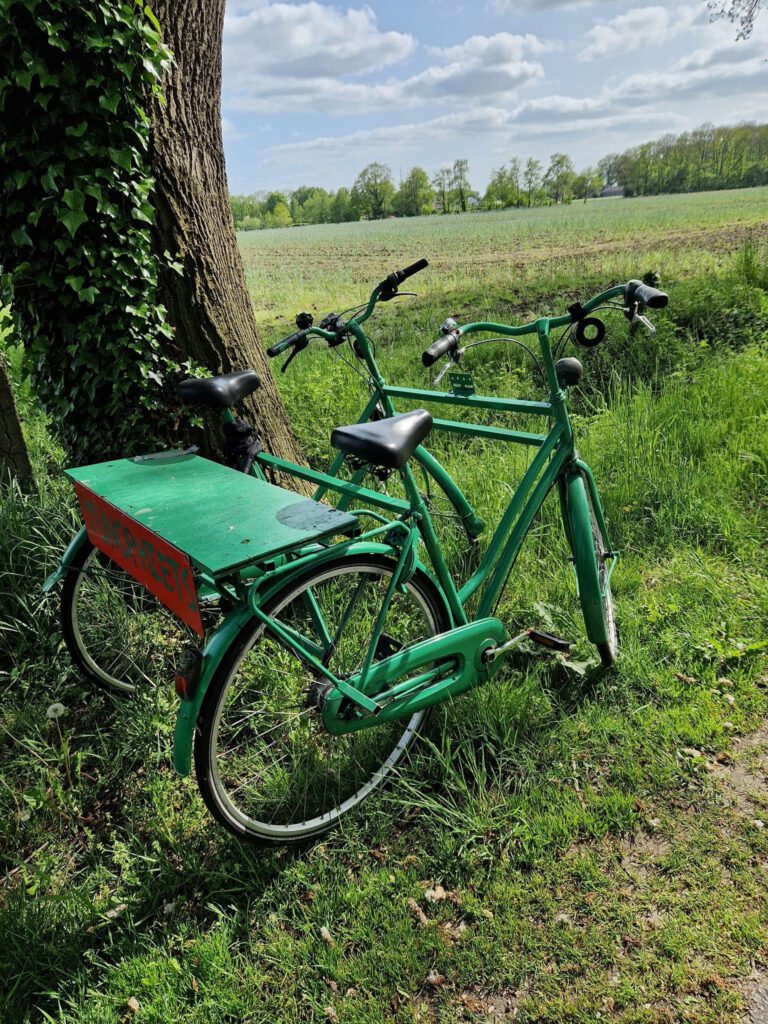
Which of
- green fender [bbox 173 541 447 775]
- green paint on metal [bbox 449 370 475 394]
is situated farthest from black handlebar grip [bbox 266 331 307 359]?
green fender [bbox 173 541 447 775]

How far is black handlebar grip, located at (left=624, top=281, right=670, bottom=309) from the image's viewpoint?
2.16 m

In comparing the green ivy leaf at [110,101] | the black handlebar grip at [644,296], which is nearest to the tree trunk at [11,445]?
the green ivy leaf at [110,101]

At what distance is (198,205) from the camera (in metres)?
2.96

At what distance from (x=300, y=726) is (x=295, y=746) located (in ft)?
0.33

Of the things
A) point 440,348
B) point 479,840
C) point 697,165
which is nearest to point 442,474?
point 440,348

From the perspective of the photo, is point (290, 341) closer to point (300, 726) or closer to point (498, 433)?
point (498, 433)

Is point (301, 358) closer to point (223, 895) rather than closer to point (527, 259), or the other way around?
point (223, 895)

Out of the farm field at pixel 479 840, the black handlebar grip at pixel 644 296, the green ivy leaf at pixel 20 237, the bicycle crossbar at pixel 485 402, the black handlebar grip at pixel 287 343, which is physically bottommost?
the farm field at pixel 479 840

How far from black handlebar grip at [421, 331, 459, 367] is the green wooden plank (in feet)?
2.33

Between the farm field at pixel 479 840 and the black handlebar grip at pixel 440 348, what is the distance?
47.8 inches

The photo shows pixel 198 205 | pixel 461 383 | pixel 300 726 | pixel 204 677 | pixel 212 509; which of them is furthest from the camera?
pixel 198 205

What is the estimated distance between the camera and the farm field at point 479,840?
1.75m

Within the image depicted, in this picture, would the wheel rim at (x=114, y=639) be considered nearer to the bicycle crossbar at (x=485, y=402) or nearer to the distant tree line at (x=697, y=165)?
the bicycle crossbar at (x=485, y=402)

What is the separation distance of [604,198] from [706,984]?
170ft
